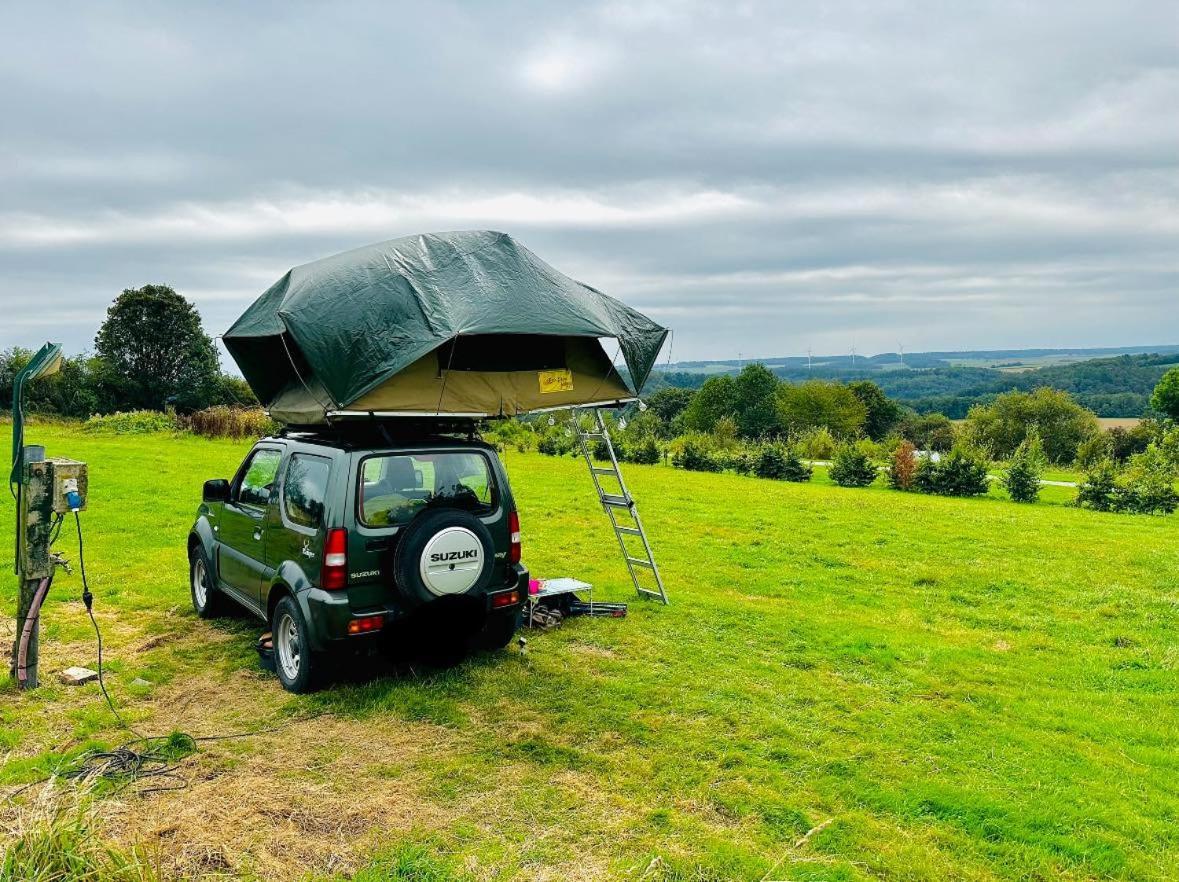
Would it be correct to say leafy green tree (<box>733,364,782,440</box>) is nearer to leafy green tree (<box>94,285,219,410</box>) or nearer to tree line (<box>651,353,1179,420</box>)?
tree line (<box>651,353,1179,420</box>)

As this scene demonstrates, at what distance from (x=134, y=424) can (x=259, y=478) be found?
100.0 feet

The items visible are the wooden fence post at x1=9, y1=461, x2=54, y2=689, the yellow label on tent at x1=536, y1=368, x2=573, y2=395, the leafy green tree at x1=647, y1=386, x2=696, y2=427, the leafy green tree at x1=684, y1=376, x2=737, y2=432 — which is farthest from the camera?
the leafy green tree at x1=647, y1=386, x2=696, y2=427

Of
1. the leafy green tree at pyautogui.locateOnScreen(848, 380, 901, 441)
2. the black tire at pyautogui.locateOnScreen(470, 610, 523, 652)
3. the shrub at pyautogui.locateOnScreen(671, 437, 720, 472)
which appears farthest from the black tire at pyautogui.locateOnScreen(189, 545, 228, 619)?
the leafy green tree at pyautogui.locateOnScreen(848, 380, 901, 441)

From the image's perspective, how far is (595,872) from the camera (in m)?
3.96

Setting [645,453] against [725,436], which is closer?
[645,453]

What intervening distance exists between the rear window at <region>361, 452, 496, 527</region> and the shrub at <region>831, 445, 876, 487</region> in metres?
19.8

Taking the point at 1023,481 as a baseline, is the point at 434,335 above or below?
above

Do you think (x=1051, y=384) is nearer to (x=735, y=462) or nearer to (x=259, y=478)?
(x=735, y=462)

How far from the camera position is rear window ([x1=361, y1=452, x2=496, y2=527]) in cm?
618

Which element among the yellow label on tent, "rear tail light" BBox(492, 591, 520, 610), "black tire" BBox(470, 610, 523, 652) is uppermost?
the yellow label on tent

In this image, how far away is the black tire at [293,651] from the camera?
6.11 metres

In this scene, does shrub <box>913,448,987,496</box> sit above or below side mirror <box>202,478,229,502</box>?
below

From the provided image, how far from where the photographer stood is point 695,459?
2816 centimetres

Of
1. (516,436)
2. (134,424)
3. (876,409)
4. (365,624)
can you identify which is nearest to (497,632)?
(365,624)
